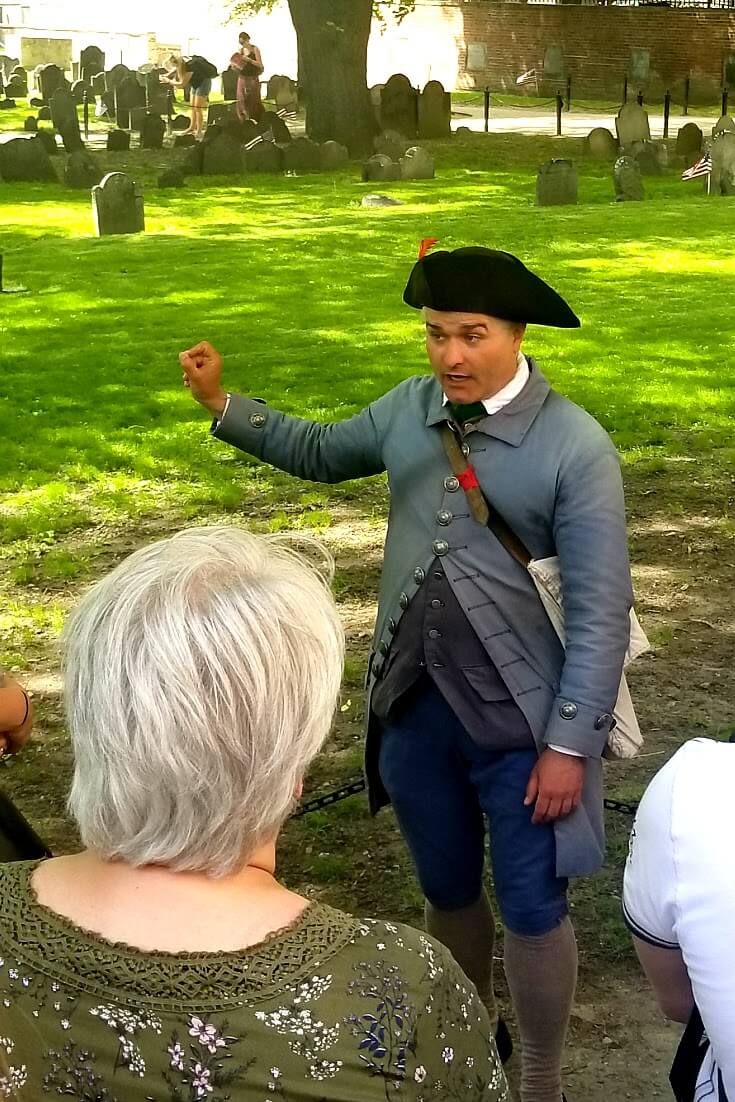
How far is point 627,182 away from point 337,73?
8116 millimetres

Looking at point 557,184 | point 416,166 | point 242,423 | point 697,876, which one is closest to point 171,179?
point 416,166

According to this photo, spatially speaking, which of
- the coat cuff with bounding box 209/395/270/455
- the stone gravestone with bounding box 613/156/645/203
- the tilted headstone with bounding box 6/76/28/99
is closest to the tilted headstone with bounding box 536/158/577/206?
the stone gravestone with bounding box 613/156/645/203

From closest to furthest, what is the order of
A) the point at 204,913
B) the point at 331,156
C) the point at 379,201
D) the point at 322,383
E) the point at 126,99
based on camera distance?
1. the point at 204,913
2. the point at 322,383
3. the point at 379,201
4. the point at 331,156
5. the point at 126,99

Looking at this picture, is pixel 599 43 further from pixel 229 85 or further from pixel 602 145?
pixel 602 145

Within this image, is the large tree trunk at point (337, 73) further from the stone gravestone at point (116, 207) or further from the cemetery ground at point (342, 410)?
the stone gravestone at point (116, 207)

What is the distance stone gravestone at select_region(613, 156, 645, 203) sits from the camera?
1811 cm

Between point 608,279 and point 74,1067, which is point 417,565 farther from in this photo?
point 608,279

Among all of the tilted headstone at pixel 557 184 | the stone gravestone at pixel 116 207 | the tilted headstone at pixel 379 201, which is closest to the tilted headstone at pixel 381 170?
the tilted headstone at pixel 379 201

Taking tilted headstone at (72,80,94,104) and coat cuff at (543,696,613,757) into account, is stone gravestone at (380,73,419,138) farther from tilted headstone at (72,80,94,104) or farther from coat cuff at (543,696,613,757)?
coat cuff at (543,696,613,757)

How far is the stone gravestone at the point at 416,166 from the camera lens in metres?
20.7

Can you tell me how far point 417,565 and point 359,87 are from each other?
23.0 metres

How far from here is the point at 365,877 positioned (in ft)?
14.1

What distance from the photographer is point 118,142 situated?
24.3 meters

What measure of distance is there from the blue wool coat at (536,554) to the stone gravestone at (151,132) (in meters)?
23.2
